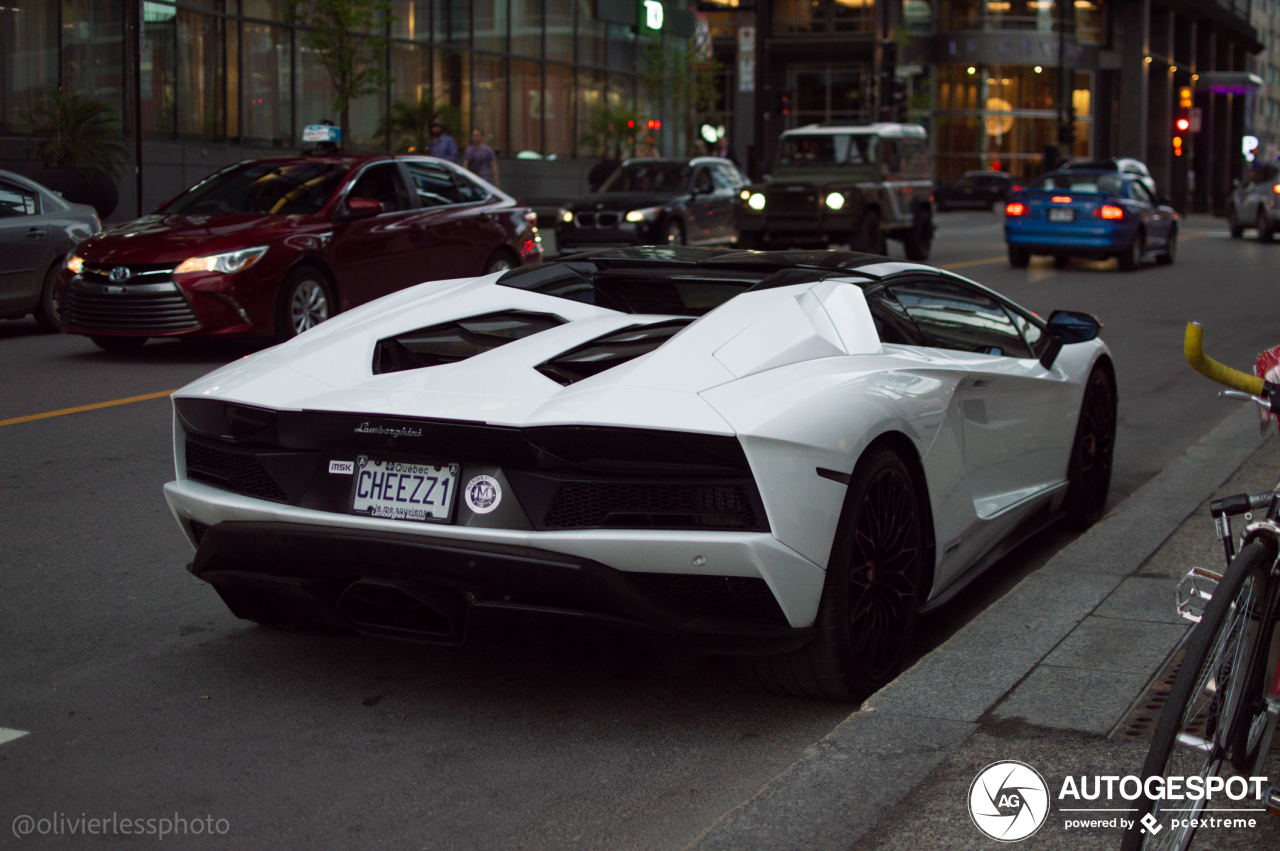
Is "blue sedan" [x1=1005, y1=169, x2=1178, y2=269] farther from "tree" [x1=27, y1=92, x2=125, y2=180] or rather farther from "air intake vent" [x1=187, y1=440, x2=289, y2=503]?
"air intake vent" [x1=187, y1=440, x2=289, y2=503]

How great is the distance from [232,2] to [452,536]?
26.4m

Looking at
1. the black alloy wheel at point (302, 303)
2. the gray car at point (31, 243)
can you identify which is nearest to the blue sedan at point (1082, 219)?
the black alloy wheel at point (302, 303)

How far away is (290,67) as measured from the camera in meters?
29.1

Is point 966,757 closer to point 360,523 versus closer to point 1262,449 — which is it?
point 360,523

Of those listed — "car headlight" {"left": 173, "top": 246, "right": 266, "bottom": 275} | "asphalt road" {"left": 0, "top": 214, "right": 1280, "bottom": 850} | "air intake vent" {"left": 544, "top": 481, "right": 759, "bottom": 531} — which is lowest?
"asphalt road" {"left": 0, "top": 214, "right": 1280, "bottom": 850}

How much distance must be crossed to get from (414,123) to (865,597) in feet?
91.6

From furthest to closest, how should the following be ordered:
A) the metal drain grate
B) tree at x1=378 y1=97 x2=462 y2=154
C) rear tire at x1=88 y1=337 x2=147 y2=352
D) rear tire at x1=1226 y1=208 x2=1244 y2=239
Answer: rear tire at x1=1226 y1=208 x2=1244 y2=239
tree at x1=378 y1=97 x2=462 y2=154
rear tire at x1=88 y1=337 x2=147 y2=352
the metal drain grate

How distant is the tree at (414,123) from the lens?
3058 centimetres

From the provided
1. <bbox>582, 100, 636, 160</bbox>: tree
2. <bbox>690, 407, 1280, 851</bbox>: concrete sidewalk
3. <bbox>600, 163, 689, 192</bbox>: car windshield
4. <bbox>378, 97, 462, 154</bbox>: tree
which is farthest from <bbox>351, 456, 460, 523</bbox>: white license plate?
<bbox>582, 100, 636, 160</bbox>: tree

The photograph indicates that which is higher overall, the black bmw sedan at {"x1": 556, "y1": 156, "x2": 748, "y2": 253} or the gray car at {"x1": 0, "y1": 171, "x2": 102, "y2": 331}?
the black bmw sedan at {"x1": 556, "y1": 156, "x2": 748, "y2": 253}

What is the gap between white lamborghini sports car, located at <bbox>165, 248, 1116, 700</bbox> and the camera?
12.3 feet

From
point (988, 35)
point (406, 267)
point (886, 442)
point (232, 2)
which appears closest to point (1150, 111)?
point (988, 35)

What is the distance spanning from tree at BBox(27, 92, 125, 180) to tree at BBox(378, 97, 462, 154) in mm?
8952

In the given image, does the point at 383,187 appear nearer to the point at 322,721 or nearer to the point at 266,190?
the point at 266,190
